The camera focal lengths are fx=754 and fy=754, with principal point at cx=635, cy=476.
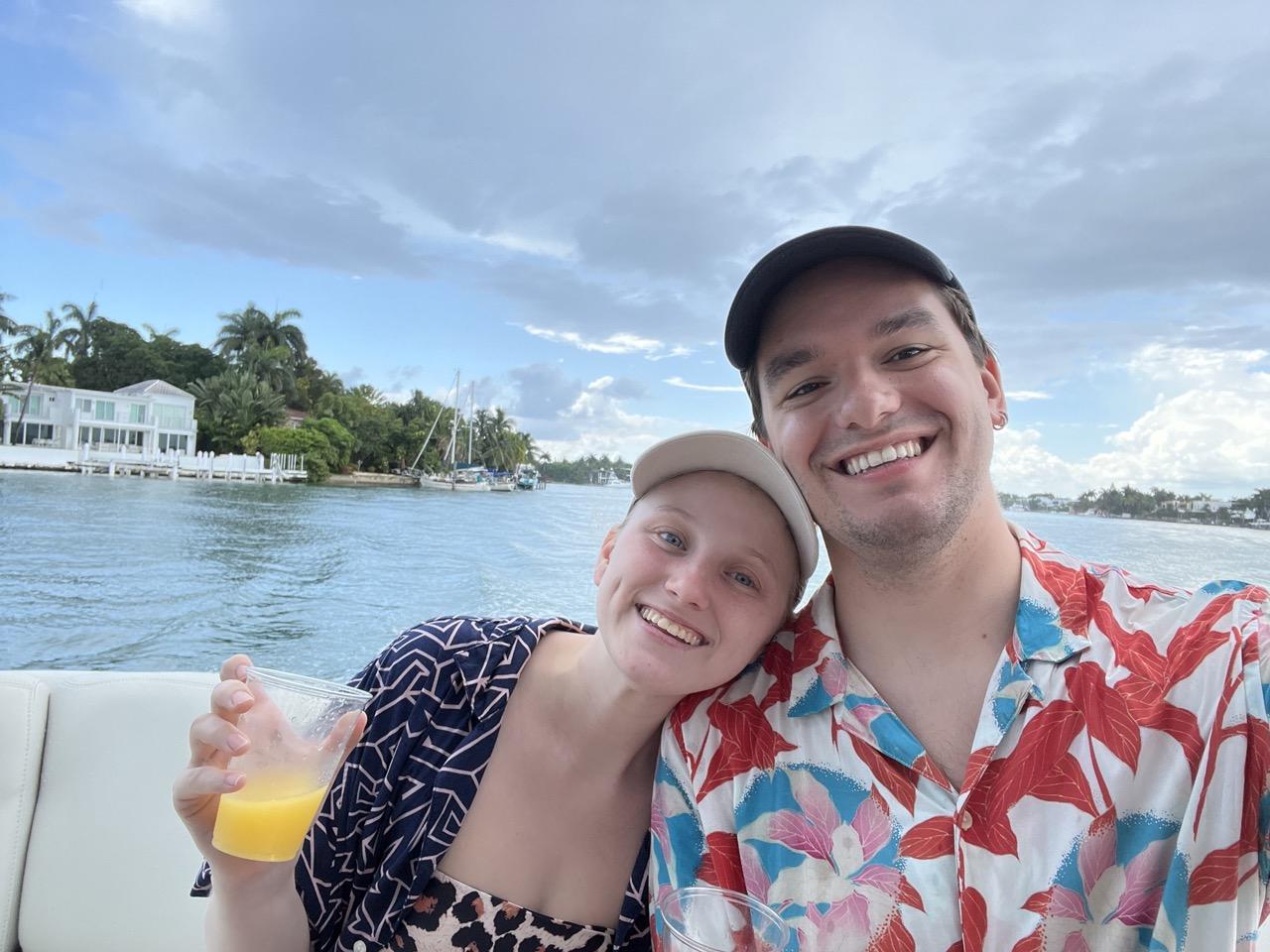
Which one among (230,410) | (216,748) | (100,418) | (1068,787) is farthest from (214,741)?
(230,410)

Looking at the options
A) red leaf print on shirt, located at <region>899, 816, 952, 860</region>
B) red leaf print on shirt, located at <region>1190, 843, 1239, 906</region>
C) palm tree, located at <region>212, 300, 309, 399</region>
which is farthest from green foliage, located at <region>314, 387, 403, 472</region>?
red leaf print on shirt, located at <region>1190, 843, 1239, 906</region>

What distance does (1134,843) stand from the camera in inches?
39.1

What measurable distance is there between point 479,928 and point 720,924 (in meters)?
0.84

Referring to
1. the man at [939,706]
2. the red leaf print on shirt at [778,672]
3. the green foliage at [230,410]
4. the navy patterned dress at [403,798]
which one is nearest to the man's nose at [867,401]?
the man at [939,706]

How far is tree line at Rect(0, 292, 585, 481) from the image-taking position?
41.3 m

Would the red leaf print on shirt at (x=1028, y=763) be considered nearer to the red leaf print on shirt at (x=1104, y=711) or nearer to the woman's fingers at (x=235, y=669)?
the red leaf print on shirt at (x=1104, y=711)

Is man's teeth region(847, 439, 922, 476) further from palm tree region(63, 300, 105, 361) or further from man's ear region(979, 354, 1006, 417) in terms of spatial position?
palm tree region(63, 300, 105, 361)

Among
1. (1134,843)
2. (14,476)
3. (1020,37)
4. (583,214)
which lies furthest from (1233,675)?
(14,476)

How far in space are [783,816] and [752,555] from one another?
1.43 feet

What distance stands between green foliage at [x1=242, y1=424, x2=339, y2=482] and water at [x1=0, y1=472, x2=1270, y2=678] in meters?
13.3

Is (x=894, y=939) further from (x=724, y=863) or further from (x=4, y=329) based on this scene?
(x=4, y=329)

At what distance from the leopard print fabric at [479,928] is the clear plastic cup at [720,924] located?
740 mm

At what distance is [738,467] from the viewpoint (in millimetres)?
1445

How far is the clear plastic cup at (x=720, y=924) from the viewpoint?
740 mm
